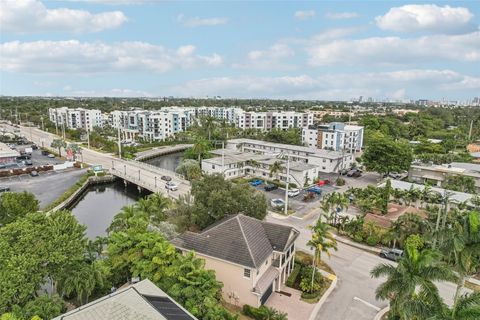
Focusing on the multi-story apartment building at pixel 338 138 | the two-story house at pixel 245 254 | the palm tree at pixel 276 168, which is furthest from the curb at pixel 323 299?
the multi-story apartment building at pixel 338 138

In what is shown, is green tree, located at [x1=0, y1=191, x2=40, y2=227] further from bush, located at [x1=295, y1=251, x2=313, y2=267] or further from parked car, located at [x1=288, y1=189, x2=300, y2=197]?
parked car, located at [x1=288, y1=189, x2=300, y2=197]

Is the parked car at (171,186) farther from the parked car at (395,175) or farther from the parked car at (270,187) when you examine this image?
the parked car at (395,175)

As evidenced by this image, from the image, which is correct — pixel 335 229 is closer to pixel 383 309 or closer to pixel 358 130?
pixel 383 309

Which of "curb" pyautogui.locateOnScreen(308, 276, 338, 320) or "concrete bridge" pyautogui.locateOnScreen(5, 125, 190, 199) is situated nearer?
"curb" pyautogui.locateOnScreen(308, 276, 338, 320)

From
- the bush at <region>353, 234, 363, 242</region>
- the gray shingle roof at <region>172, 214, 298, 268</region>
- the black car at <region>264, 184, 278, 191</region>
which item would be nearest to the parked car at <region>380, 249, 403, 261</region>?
the bush at <region>353, 234, 363, 242</region>

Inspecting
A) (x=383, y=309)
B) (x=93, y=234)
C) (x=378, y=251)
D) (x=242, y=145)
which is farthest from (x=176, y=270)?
(x=242, y=145)

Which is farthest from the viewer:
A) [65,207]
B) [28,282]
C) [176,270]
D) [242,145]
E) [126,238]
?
[242,145]

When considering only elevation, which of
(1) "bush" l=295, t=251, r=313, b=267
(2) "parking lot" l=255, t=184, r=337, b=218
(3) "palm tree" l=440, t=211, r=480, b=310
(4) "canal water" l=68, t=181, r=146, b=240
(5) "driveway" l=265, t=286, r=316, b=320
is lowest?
(4) "canal water" l=68, t=181, r=146, b=240
